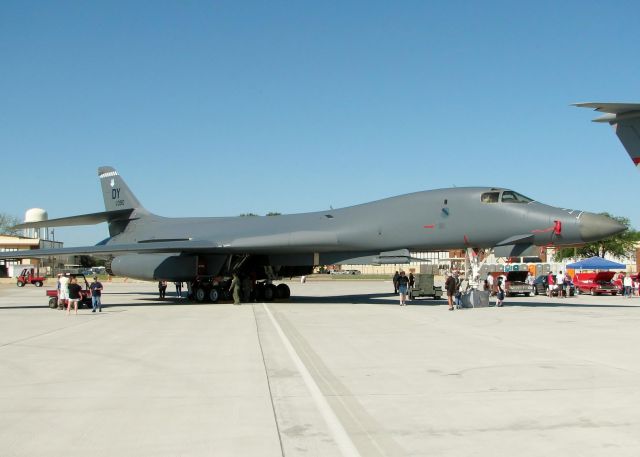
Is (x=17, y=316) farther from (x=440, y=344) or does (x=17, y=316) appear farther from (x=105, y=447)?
(x=105, y=447)

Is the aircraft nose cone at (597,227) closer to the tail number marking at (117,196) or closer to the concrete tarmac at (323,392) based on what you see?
the concrete tarmac at (323,392)

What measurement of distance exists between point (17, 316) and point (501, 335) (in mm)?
13459

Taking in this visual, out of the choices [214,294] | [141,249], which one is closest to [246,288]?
[214,294]

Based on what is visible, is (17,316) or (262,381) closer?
(262,381)

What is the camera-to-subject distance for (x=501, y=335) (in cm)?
1268

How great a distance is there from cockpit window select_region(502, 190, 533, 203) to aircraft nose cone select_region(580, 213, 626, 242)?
Answer: 5.98ft

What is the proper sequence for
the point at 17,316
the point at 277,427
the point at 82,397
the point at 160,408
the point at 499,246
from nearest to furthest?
1. the point at 277,427
2. the point at 160,408
3. the point at 82,397
4. the point at 17,316
5. the point at 499,246

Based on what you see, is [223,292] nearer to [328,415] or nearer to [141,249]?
[141,249]

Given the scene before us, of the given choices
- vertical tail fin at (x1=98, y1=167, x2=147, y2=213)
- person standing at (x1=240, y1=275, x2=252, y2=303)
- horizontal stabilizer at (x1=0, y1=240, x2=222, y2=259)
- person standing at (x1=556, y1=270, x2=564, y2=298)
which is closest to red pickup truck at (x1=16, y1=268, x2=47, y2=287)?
vertical tail fin at (x1=98, y1=167, x2=147, y2=213)

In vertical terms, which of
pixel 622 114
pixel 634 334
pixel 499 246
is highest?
pixel 622 114

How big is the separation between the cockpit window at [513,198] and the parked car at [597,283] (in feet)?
52.2

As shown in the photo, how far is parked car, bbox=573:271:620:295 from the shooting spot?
33662 mm

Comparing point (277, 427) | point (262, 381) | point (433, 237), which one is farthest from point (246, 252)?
point (277, 427)

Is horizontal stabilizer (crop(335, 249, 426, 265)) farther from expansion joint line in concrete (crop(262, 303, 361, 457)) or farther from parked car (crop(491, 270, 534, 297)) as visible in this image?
expansion joint line in concrete (crop(262, 303, 361, 457))
